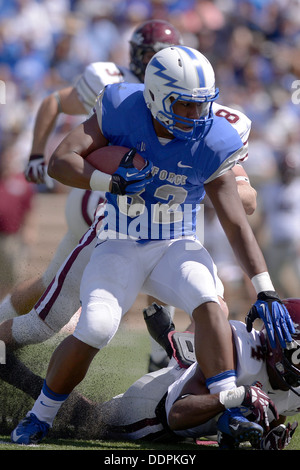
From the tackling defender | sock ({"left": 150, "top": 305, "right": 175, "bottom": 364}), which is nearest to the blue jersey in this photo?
the tackling defender

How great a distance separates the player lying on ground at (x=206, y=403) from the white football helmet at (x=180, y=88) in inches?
35.4

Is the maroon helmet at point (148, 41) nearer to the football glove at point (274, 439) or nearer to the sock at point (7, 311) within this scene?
the sock at point (7, 311)

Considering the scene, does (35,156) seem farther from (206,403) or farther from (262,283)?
(206,403)

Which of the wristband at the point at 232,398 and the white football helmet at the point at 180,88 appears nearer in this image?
the wristband at the point at 232,398

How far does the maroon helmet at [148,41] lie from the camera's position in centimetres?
514

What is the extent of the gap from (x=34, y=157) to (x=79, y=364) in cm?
229

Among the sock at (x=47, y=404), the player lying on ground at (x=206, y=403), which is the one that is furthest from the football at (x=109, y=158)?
the sock at (x=47, y=404)

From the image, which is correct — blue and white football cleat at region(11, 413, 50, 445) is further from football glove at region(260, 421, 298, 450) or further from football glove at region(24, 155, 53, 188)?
football glove at region(24, 155, 53, 188)

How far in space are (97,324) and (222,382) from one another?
570mm

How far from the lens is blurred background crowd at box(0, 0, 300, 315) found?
8.39 meters

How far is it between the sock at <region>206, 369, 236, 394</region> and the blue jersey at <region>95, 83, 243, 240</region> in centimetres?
77

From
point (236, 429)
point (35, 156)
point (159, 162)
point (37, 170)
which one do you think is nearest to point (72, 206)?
point (37, 170)

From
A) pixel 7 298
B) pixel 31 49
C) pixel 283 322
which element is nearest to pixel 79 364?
pixel 283 322
